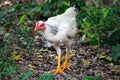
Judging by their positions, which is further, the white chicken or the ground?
the ground

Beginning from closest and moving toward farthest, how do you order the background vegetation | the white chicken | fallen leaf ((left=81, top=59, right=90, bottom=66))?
the white chicken → the background vegetation → fallen leaf ((left=81, top=59, right=90, bottom=66))

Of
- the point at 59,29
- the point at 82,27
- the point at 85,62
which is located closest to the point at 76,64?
the point at 85,62

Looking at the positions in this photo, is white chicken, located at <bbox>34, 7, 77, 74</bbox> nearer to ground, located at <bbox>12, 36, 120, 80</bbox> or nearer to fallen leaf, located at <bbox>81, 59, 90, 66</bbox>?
ground, located at <bbox>12, 36, 120, 80</bbox>

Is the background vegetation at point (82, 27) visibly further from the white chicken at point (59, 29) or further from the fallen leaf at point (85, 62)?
the fallen leaf at point (85, 62)

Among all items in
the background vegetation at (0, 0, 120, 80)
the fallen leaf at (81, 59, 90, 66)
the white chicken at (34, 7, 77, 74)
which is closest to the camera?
the white chicken at (34, 7, 77, 74)

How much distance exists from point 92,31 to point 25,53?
997 mm

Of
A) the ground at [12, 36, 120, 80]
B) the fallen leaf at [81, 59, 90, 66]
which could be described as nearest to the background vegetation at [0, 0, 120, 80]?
the ground at [12, 36, 120, 80]

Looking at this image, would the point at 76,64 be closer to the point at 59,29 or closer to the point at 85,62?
the point at 85,62

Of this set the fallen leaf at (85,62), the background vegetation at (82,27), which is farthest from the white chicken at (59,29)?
the fallen leaf at (85,62)

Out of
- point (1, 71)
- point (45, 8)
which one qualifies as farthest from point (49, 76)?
point (45, 8)

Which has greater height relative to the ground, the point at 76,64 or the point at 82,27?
the point at 82,27

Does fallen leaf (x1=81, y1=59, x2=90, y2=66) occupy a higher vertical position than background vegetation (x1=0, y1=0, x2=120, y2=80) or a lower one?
lower

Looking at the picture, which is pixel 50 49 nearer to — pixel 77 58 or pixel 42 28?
pixel 77 58

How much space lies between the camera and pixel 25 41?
239 inches
